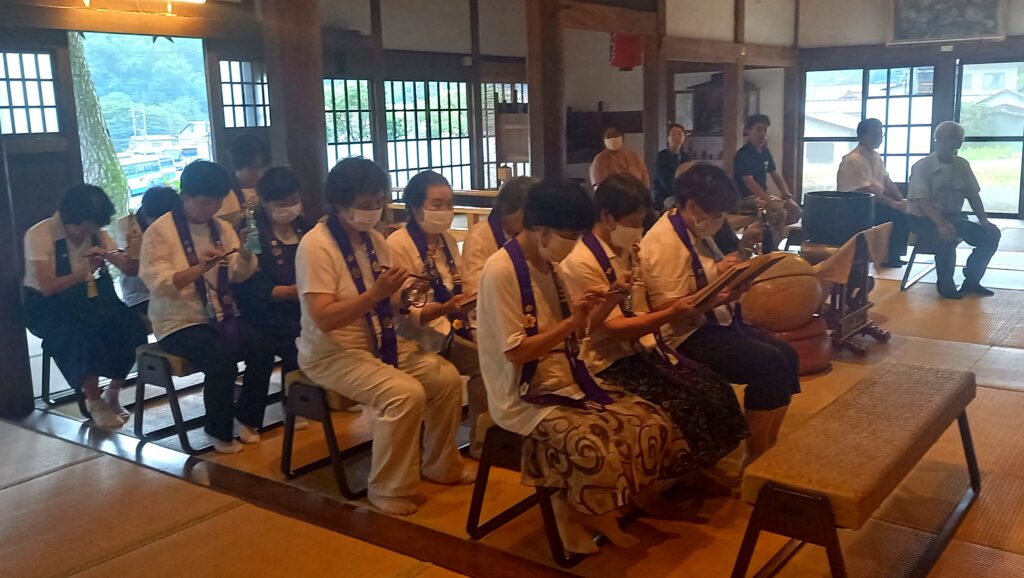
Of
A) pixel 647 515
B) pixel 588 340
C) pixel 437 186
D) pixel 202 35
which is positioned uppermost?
pixel 202 35

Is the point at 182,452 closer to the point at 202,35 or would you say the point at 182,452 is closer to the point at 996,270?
the point at 202,35

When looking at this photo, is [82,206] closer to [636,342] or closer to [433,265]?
[433,265]

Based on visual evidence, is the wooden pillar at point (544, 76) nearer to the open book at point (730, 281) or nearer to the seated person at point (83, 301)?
the seated person at point (83, 301)

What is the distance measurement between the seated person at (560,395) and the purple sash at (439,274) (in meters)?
0.73

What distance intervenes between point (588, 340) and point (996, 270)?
18.4 ft

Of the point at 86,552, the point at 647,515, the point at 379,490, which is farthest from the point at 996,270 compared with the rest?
the point at 86,552

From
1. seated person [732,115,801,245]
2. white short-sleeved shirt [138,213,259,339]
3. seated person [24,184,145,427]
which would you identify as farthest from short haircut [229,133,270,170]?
seated person [732,115,801,245]

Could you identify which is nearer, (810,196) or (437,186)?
(437,186)

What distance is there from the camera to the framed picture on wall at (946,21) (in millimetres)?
9398

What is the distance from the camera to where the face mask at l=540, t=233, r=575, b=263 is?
2510 millimetres

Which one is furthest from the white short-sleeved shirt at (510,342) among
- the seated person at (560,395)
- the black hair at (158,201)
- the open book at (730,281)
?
the black hair at (158,201)

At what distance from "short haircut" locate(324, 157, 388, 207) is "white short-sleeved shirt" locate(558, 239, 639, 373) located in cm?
74

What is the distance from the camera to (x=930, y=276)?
274 inches

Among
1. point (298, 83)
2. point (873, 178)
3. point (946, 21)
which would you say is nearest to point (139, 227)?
point (298, 83)
